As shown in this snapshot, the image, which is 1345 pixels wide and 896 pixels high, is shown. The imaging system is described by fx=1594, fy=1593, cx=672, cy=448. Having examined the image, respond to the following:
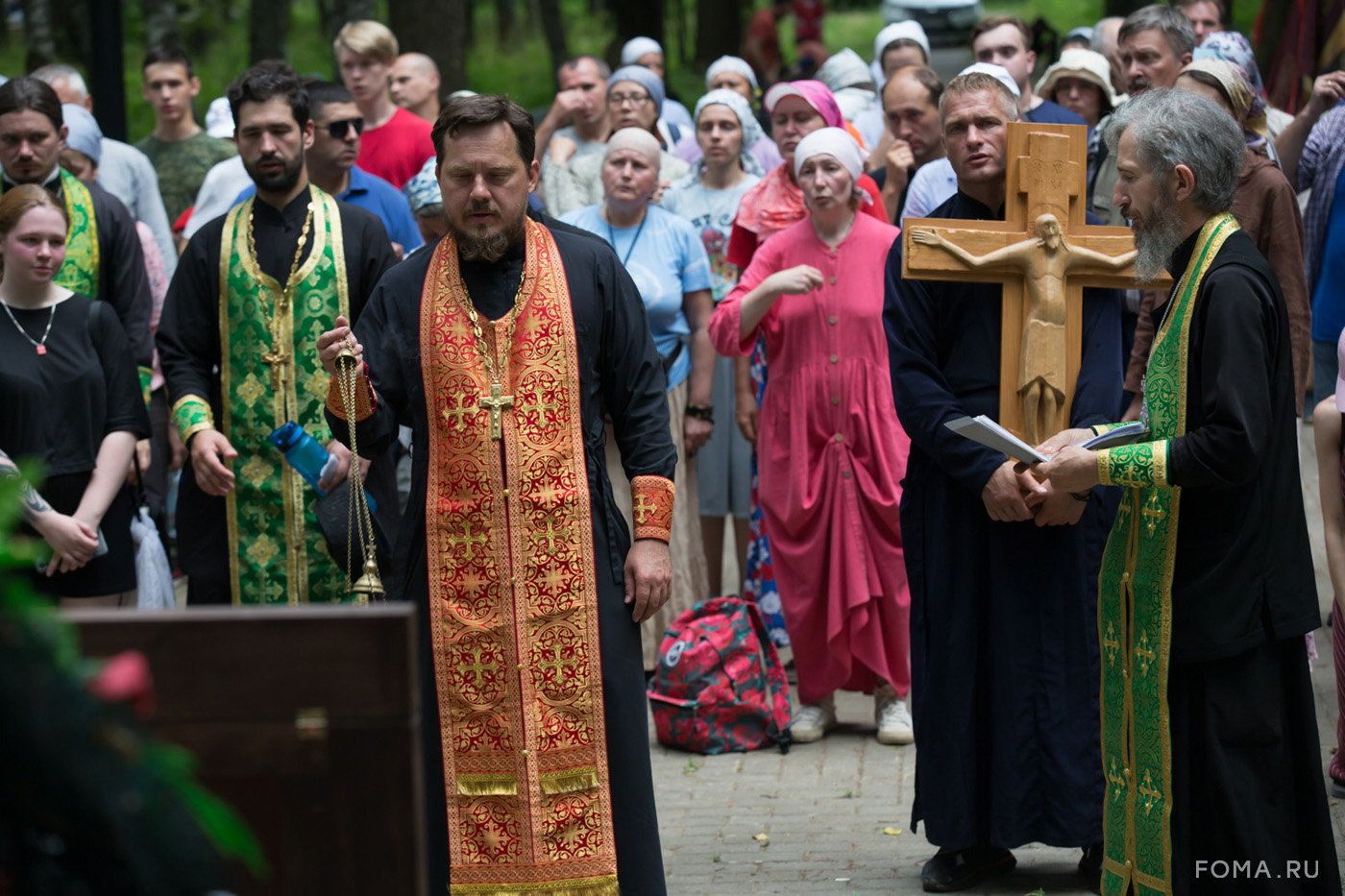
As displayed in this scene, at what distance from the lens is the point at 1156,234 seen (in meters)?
Answer: 3.79

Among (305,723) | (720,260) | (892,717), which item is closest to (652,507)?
(305,723)

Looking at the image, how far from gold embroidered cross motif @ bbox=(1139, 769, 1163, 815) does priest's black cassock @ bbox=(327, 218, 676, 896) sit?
1.23 meters

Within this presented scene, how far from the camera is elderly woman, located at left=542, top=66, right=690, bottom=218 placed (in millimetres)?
8352

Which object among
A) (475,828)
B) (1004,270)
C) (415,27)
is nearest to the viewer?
(475,828)

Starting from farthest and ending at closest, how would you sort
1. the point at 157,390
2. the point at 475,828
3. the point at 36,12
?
1. the point at 36,12
2. the point at 157,390
3. the point at 475,828

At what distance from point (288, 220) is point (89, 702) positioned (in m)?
4.33

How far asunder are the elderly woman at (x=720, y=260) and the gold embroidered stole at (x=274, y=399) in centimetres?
253

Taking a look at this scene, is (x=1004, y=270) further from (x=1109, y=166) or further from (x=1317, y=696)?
(x=1317, y=696)

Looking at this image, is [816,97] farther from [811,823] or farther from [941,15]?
[941,15]

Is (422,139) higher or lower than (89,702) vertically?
higher

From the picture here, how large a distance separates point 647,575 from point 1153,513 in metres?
1.27


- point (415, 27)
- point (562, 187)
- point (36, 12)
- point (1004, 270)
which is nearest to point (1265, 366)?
point (1004, 270)

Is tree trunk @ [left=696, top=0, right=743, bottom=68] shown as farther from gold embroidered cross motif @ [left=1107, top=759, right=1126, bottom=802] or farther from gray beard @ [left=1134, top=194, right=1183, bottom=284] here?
gold embroidered cross motif @ [left=1107, top=759, right=1126, bottom=802]

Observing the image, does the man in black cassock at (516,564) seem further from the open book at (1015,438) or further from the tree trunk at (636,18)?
the tree trunk at (636,18)
